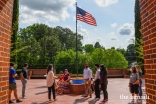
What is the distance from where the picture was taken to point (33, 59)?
35.8 meters

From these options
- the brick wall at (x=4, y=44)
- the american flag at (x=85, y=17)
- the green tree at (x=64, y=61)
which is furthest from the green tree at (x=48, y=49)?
the brick wall at (x=4, y=44)

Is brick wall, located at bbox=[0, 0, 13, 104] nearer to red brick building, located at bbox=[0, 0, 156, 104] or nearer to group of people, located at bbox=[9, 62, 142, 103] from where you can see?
red brick building, located at bbox=[0, 0, 156, 104]

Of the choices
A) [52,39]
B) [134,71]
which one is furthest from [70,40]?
[134,71]

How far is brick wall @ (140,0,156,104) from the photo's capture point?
85.0 inches

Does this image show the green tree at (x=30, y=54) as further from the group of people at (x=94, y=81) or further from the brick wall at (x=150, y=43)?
the brick wall at (x=150, y=43)

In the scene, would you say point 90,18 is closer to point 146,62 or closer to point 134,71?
point 134,71

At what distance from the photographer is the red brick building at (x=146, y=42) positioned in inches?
86.0

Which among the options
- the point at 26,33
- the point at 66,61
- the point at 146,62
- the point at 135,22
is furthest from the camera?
the point at 26,33

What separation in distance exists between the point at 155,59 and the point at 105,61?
33061mm

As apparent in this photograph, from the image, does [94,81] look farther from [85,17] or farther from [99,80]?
[85,17]

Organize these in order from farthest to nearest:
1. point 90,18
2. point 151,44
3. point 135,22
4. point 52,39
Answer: point 52,39, point 135,22, point 90,18, point 151,44

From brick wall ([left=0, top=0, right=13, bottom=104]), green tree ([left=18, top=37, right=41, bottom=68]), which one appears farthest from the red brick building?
green tree ([left=18, top=37, right=41, bottom=68])

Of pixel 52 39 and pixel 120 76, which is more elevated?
pixel 52 39

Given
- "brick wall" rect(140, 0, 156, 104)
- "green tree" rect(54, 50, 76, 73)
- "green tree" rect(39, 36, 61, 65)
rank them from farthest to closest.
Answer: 1. "green tree" rect(39, 36, 61, 65)
2. "green tree" rect(54, 50, 76, 73)
3. "brick wall" rect(140, 0, 156, 104)
